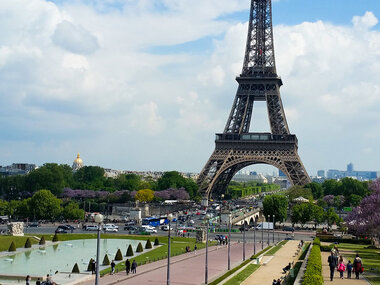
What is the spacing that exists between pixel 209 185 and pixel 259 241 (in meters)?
43.5

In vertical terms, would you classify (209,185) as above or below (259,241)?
above

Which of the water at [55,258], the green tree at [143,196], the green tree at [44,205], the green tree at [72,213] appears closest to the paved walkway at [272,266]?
the water at [55,258]

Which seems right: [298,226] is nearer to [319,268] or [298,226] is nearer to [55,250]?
[55,250]

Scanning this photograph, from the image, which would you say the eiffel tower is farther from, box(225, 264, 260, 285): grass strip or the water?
box(225, 264, 260, 285): grass strip

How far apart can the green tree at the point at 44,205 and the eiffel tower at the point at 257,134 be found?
115 ft

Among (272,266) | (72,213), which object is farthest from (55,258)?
(72,213)

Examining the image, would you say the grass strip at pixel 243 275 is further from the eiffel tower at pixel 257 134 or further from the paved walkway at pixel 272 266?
the eiffel tower at pixel 257 134

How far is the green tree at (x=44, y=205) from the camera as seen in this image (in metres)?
97.2

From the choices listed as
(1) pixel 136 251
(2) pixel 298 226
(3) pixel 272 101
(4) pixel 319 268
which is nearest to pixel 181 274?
(4) pixel 319 268

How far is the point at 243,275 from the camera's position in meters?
42.3

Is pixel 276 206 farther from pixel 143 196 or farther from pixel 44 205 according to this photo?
pixel 44 205

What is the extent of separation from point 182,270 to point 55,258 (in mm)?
13646

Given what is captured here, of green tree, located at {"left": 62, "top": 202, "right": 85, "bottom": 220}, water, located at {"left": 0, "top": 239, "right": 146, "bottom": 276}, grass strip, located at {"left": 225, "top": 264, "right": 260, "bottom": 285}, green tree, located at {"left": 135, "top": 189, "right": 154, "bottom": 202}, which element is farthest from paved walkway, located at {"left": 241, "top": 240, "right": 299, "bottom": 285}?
green tree, located at {"left": 135, "top": 189, "right": 154, "bottom": 202}

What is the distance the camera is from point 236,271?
4434cm
